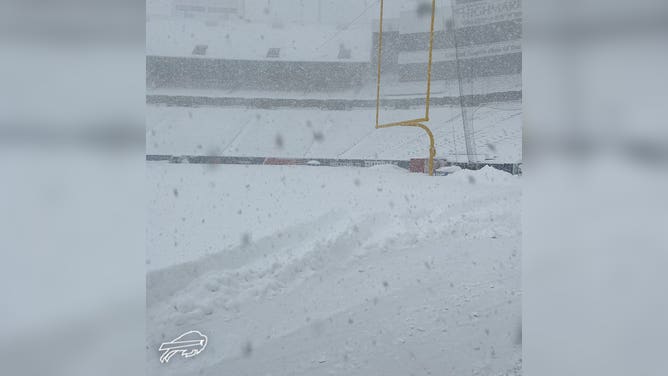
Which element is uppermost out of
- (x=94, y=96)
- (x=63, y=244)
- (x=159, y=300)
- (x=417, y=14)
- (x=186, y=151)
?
(x=417, y=14)

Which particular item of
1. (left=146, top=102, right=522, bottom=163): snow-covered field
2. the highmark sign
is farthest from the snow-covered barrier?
the highmark sign

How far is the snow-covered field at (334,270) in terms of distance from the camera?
1169 mm

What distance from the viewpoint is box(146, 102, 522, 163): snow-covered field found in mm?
1193

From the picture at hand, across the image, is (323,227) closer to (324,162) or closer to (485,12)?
(324,162)

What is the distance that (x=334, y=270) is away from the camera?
1233mm

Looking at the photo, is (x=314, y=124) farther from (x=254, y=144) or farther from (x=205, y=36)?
(x=205, y=36)

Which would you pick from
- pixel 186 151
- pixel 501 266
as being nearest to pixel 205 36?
pixel 186 151

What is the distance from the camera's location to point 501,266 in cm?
129

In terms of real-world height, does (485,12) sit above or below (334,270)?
above

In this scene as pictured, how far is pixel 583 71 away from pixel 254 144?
3.01 ft
